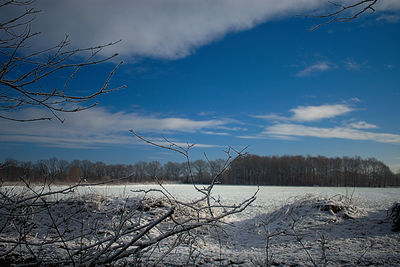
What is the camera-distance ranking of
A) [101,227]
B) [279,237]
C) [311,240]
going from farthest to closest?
1. [101,227]
2. [279,237]
3. [311,240]

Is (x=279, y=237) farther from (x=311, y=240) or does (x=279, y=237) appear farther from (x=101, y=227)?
(x=101, y=227)

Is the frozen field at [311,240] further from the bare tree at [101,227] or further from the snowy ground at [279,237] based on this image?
the bare tree at [101,227]

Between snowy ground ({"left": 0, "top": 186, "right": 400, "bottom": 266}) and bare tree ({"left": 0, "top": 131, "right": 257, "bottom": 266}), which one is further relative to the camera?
snowy ground ({"left": 0, "top": 186, "right": 400, "bottom": 266})

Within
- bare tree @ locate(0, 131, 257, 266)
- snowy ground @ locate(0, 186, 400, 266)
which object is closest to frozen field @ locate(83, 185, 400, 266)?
snowy ground @ locate(0, 186, 400, 266)

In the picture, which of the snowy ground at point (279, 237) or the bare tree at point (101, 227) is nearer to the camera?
the bare tree at point (101, 227)

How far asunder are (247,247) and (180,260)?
317 cm

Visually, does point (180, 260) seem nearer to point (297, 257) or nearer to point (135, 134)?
point (297, 257)

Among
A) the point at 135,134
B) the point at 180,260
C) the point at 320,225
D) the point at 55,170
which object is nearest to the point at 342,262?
the point at 180,260

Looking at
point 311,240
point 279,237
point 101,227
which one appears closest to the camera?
point 311,240

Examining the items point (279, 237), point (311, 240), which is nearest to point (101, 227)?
point (279, 237)

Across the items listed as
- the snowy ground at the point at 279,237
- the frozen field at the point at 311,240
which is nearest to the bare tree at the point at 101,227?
the snowy ground at the point at 279,237

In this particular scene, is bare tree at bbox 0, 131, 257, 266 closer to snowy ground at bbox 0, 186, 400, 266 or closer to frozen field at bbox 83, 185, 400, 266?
snowy ground at bbox 0, 186, 400, 266

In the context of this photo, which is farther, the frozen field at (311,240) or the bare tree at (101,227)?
the frozen field at (311,240)

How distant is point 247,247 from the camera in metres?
7.50
